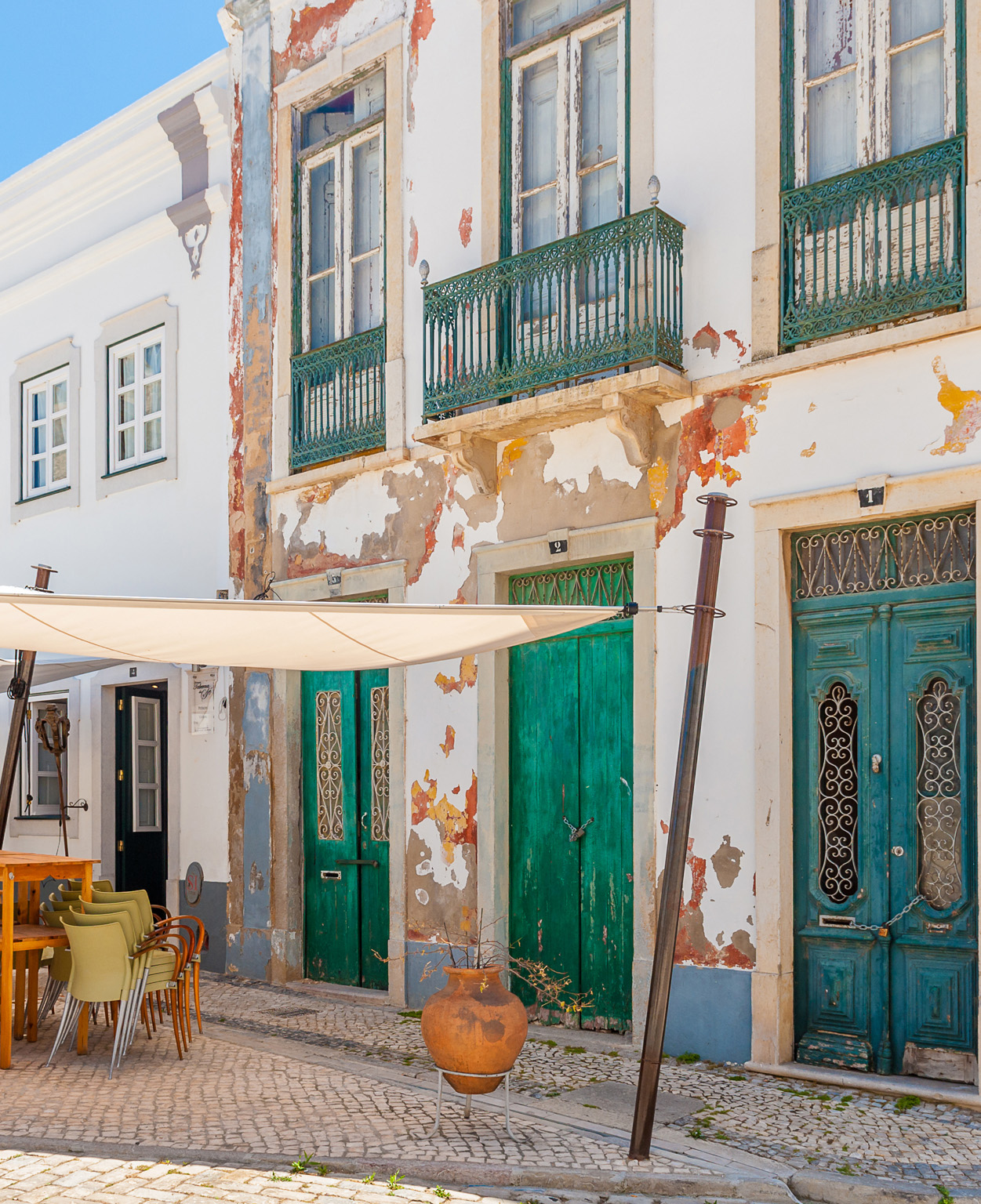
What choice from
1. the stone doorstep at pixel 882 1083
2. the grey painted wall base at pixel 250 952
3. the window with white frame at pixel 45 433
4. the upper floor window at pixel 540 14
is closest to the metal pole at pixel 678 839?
the stone doorstep at pixel 882 1083

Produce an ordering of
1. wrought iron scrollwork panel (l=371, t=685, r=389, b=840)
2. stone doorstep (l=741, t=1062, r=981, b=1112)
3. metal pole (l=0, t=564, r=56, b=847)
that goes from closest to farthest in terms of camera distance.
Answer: stone doorstep (l=741, t=1062, r=981, b=1112)
metal pole (l=0, t=564, r=56, b=847)
wrought iron scrollwork panel (l=371, t=685, r=389, b=840)

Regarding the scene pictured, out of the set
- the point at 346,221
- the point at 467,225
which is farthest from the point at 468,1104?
the point at 346,221

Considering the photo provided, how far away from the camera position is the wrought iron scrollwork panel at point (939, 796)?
5.90 m

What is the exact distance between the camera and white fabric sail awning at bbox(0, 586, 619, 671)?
529 cm

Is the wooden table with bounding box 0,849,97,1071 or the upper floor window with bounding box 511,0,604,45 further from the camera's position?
the upper floor window with bounding box 511,0,604,45

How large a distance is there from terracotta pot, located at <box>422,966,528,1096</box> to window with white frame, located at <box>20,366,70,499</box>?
8.23 m

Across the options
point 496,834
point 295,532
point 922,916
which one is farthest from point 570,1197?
point 295,532

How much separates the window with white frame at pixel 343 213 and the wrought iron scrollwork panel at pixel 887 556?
12.8 feet

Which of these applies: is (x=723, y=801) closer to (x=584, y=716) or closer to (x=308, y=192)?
(x=584, y=716)

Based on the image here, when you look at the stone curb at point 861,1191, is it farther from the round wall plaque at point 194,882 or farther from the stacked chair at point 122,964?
the round wall plaque at point 194,882

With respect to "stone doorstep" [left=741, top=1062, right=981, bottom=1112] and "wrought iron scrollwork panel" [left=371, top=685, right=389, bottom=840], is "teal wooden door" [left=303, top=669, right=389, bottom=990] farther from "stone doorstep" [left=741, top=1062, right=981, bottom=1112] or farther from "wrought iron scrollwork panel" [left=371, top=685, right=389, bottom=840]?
"stone doorstep" [left=741, top=1062, right=981, bottom=1112]

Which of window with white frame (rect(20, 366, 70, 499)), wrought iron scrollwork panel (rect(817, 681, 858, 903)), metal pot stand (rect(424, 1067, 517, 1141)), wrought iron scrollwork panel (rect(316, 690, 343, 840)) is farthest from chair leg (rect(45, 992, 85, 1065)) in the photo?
window with white frame (rect(20, 366, 70, 499))

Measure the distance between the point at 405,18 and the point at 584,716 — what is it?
197 inches

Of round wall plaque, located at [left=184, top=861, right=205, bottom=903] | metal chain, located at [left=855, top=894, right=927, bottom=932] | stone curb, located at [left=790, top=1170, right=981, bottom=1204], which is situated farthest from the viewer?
round wall plaque, located at [left=184, top=861, right=205, bottom=903]
